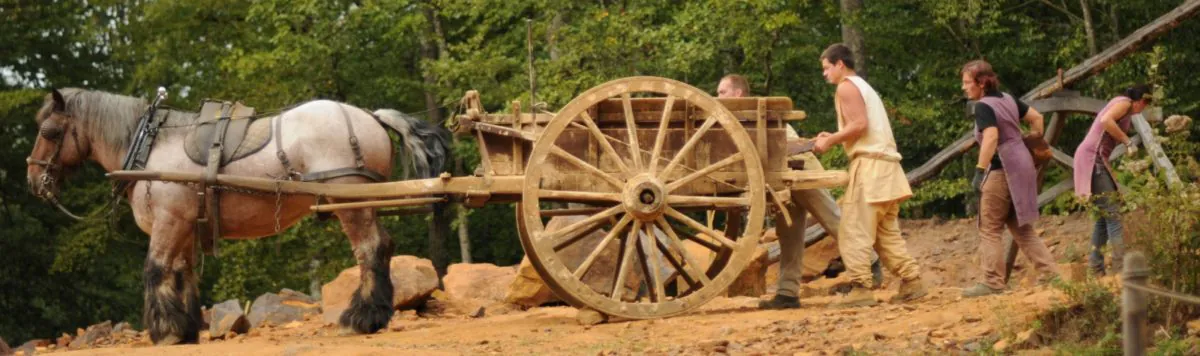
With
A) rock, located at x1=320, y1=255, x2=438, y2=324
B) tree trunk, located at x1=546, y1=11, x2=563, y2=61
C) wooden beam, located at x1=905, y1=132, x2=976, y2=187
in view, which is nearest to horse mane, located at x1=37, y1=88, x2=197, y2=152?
rock, located at x1=320, y1=255, x2=438, y2=324

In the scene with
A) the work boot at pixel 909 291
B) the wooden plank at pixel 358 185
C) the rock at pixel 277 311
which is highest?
the wooden plank at pixel 358 185

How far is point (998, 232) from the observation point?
1197 cm

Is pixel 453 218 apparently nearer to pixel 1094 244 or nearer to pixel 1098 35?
pixel 1098 35

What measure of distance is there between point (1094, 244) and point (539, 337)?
12.1 feet

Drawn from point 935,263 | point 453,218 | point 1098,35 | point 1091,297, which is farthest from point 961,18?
point 1091,297

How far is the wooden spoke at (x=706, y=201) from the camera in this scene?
1186cm

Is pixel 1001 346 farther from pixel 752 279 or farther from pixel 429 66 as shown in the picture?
pixel 429 66

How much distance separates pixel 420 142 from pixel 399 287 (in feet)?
6.38

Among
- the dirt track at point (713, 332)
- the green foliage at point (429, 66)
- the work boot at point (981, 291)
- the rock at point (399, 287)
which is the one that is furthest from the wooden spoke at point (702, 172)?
the green foliage at point (429, 66)

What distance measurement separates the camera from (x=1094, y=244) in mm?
12594


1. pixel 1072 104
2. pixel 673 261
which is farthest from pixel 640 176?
pixel 1072 104

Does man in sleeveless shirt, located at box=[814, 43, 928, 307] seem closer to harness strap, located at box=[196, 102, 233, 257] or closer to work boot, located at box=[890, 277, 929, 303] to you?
work boot, located at box=[890, 277, 929, 303]

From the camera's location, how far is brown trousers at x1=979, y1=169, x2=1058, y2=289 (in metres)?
11.9

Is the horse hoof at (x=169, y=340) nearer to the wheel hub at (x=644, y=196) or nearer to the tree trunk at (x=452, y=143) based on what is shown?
the wheel hub at (x=644, y=196)
